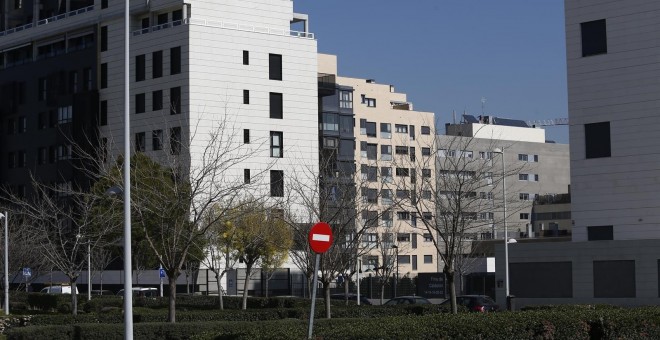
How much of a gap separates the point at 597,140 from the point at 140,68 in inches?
1552

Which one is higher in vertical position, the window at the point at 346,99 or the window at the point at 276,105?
the window at the point at 346,99

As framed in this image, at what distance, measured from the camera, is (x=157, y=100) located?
3177 inches

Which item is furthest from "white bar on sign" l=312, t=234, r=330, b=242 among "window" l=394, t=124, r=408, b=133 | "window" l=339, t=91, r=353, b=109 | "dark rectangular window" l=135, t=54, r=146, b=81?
"window" l=394, t=124, r=408, b=133

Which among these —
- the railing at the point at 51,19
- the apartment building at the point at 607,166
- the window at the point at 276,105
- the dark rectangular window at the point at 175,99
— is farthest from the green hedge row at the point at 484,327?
the railing at the point at 51,19

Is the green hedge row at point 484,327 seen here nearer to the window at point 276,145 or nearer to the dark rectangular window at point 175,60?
the dark rectangular window at point 175,60

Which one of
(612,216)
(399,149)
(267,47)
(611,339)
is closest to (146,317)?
(611,339)

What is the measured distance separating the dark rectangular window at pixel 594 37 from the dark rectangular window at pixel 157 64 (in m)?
35.6

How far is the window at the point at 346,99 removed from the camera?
10481cm

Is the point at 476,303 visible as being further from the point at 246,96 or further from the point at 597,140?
the point at 246,96

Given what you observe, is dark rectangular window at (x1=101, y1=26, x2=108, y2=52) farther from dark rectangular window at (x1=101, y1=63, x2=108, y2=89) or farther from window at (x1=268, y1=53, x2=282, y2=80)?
window at (x1=268, y1=53, x2=282, y2=80)

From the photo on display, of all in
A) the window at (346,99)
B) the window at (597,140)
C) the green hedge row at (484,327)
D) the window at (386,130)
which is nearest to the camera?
the green hedge row at (484,327)

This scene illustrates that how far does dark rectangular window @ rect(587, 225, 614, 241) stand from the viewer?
5462 cm

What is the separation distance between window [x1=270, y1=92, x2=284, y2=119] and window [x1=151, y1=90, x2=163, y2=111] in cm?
824

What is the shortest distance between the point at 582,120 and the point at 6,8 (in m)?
60.9
